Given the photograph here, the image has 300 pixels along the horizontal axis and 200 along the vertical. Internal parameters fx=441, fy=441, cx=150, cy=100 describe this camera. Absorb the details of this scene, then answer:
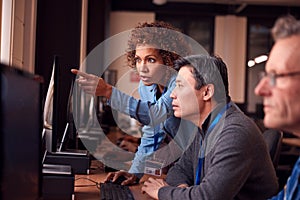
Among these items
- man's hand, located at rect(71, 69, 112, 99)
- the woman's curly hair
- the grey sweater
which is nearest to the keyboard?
the grey sweater

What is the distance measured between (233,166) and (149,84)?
872 mm

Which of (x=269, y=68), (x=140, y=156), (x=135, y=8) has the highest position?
(x=135, y=8)

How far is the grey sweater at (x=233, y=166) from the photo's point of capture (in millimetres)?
1468

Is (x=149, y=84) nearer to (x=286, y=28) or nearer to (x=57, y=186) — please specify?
(x=57, y=186)

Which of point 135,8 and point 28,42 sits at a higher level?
point 135,8

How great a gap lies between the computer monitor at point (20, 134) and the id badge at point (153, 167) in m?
1.03

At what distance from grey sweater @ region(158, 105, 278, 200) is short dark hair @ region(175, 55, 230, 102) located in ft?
0.26

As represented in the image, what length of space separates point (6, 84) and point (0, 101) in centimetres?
5

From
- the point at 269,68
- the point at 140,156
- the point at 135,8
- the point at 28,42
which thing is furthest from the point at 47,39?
the point at 135,8

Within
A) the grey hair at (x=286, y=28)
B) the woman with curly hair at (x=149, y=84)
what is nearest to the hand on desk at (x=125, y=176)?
the woman with curly hair at (x=149, y=84)

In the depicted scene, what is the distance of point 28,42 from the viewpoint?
2754 millimetres

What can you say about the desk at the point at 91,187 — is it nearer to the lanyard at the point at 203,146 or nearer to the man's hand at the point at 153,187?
the man's hand at the point at 153,187

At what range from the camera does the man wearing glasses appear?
1081mm

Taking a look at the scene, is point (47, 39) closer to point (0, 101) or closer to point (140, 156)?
point (140, 156)
